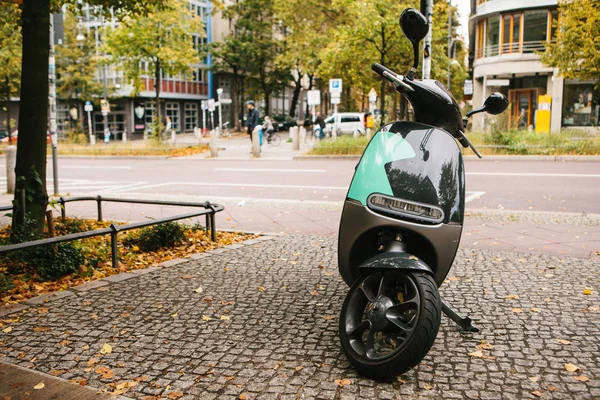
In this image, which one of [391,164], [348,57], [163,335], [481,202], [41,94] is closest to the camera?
[391,164]

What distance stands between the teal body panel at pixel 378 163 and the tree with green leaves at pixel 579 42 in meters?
22.6

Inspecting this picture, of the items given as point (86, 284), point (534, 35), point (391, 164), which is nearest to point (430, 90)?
point (391, 164)

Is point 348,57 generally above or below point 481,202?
above

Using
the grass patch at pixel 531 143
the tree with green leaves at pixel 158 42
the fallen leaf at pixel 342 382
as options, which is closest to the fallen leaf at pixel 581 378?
the fallen leaf at pixel 342 382

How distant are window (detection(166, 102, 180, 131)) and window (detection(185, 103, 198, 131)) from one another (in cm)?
136

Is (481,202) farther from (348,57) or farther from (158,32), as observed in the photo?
(158,32)

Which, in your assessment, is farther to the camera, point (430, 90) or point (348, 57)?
point (348, 57)

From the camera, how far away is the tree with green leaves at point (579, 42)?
23.2 metres

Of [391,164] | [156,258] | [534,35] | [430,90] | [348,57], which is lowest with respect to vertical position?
[156,258]

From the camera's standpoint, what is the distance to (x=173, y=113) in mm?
57219

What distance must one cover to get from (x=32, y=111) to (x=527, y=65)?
37714mm

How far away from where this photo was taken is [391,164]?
359 centimetres

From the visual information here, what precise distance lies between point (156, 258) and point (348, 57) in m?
21.7

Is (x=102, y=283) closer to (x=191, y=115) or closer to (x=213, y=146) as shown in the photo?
(x=213, y=146)
